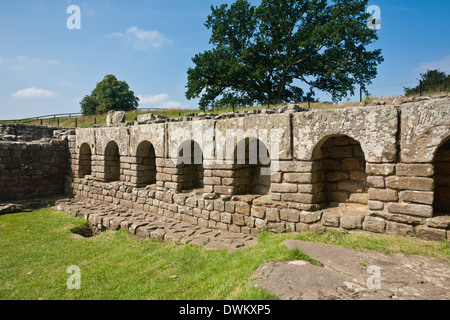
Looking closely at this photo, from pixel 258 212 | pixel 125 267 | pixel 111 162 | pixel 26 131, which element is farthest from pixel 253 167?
pixel 26 131

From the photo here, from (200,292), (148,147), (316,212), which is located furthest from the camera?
(148,147)

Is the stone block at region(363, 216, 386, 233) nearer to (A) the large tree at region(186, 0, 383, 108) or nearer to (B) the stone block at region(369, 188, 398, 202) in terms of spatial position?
(B) the stone block at region(369, 188, 398, 202)

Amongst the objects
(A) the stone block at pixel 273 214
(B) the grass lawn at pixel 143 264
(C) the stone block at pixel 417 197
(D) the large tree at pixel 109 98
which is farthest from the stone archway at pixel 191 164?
(D) the large tree at pixel 109 98

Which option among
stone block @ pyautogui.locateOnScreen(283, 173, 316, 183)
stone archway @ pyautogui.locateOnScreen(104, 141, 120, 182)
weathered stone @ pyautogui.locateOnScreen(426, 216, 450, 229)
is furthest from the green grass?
stone archway @ pyautogui.locateOnScreen(104, 141, 120, 182)

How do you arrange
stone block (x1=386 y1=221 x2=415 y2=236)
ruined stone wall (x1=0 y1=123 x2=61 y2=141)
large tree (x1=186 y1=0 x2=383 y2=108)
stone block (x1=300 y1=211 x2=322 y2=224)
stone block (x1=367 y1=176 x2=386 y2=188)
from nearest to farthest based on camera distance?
stone block (x1=386 y1=221 x2=415 y2=236) < stone block (x1=367 y1=176 x2=386 y2=188) < stone block (x1=300 y1=211 x2=322 y2=224) < ruined stone wall (x1=0 y1=123 x2=61 y2=141) < large tree (x1=186 y1=0 x2=383 y2=108)

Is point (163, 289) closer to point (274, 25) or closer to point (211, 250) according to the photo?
point (211, 250)

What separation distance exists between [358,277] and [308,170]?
7.56ft

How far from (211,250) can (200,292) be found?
5.41 feet

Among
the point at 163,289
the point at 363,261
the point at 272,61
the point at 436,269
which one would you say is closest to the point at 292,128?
the point at 363,261

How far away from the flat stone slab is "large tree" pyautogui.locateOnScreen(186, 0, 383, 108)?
20.6 metres

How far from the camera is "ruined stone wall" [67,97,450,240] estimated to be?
4199 millimetres

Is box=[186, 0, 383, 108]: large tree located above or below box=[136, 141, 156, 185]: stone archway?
above

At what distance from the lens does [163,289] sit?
4094 mm
